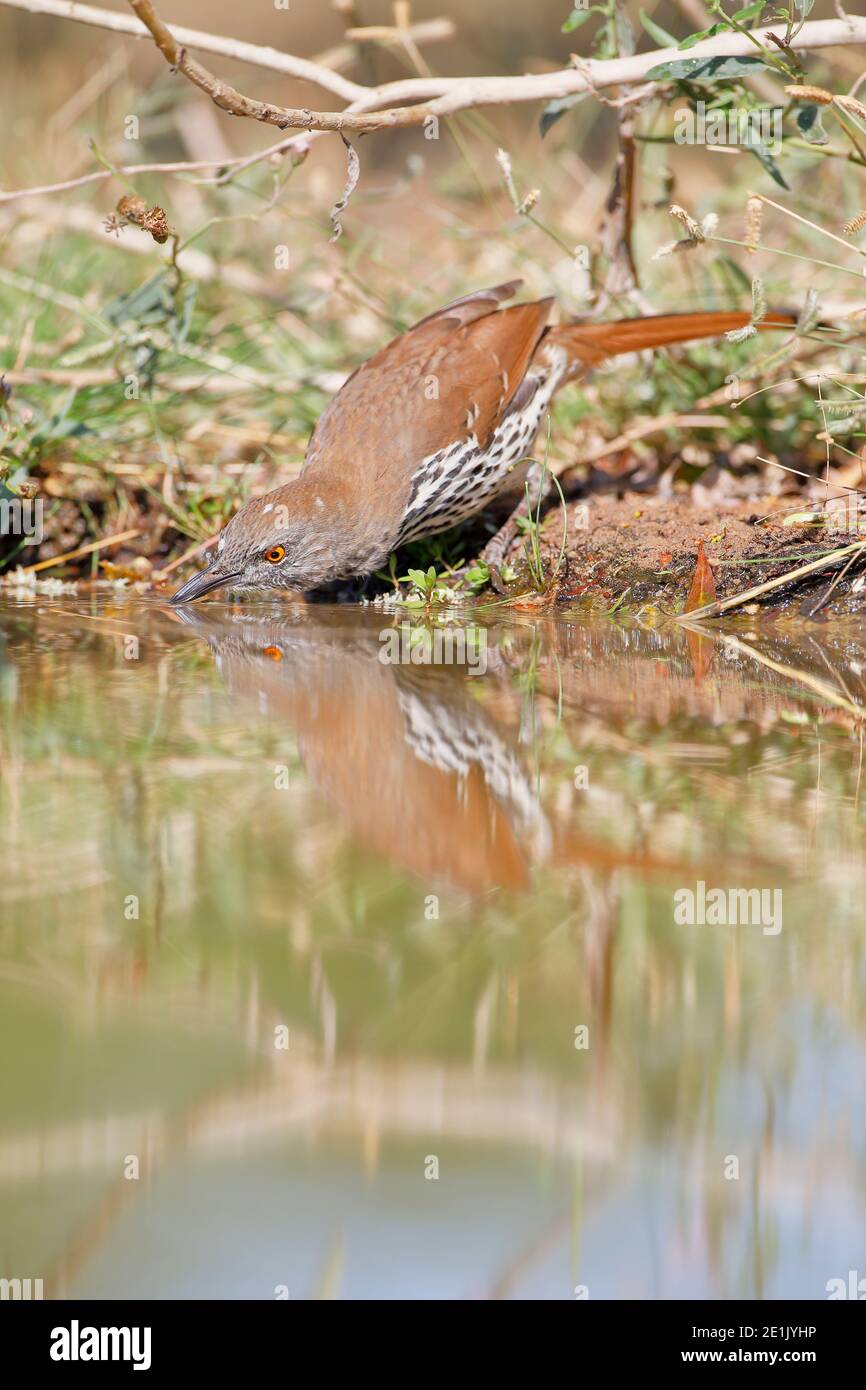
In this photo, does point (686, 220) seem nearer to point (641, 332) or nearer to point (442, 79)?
point (442, 79)

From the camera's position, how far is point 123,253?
6074 mm

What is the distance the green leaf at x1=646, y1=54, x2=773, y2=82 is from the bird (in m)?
0.76

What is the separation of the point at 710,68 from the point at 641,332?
1062mm

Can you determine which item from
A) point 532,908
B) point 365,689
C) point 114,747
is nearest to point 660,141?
point 365,689

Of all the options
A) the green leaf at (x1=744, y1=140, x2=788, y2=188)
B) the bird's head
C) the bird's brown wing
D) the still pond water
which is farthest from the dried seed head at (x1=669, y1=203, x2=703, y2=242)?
the bird's head

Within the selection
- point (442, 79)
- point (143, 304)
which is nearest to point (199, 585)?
point (143, 304)

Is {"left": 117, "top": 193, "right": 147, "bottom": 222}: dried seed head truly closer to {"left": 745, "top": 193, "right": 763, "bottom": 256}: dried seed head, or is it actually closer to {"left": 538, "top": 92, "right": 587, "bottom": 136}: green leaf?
{"left": 538, "top": 92, "right": 587, "bottom": 136}: green leaf

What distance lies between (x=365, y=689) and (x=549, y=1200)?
5.85 feet

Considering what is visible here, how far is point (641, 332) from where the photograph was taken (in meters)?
4.75

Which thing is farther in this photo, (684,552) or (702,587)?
(684,552)

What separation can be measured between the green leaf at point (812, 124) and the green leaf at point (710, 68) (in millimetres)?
220

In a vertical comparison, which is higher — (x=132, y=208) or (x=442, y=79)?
(x=442, y=79)

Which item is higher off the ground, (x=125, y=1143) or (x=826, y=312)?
(x=826, y=312)
